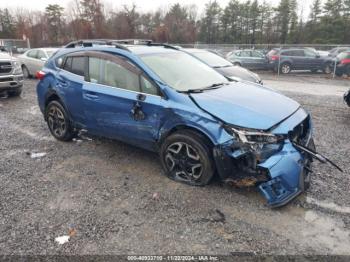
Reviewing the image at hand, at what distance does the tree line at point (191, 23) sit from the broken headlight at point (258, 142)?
4674cm

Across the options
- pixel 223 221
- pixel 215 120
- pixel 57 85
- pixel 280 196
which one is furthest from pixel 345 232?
pixel 57 85

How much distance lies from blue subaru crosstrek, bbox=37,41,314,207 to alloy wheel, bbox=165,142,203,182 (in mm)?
13

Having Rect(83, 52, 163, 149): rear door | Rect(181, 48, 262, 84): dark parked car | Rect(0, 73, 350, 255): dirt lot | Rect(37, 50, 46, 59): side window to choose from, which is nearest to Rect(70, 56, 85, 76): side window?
Rect(83, 52, 163, 149): rear door

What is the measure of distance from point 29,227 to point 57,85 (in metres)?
2.88

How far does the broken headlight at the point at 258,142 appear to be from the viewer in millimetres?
3328

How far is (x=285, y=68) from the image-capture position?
57.8 feet

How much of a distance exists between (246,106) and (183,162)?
1.04 m

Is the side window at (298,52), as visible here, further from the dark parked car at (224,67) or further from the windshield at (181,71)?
the windshield at (181,71)

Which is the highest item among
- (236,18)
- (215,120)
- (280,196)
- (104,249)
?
(236,18)

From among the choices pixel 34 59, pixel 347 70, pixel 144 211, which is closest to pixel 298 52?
pixel 347 70

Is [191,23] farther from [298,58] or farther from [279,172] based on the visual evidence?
[279,172]

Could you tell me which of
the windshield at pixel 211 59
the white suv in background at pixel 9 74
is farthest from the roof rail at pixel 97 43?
the white suv in background at pixel 9 74

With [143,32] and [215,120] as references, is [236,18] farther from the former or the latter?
[215,120]

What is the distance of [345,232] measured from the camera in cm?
302
